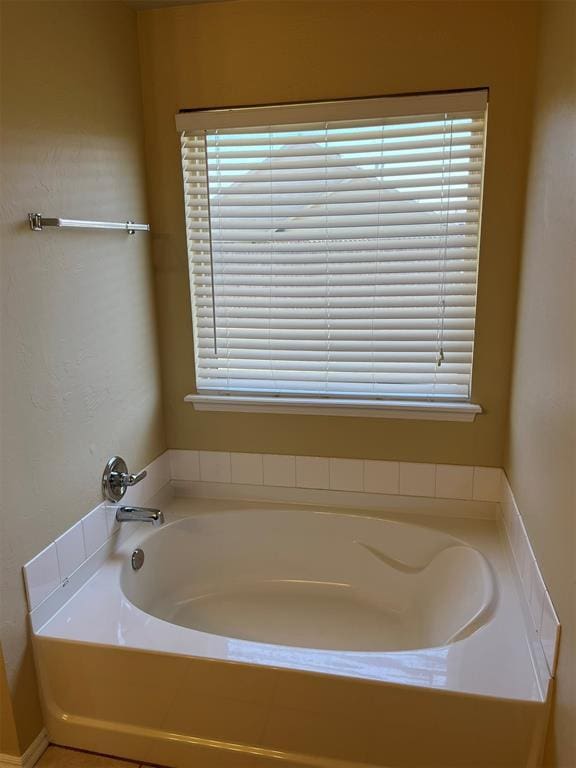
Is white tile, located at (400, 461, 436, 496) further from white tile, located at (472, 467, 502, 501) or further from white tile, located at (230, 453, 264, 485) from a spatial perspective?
white tile, located at (230, 453, 264, 485)

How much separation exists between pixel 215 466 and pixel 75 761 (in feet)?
3.83

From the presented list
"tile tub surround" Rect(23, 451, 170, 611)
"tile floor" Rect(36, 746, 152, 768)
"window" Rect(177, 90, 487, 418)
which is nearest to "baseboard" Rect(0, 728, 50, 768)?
"tile floor" Rect(36, 746, 152, 768)

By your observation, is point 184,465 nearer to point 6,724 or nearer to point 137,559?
point 137,559

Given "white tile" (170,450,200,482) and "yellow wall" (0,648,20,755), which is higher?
"white tile" (170,450,200,482)

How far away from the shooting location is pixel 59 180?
5.65 feet

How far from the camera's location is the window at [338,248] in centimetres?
205

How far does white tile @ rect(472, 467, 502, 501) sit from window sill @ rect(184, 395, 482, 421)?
228mm

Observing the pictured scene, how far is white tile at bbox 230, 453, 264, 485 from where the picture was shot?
2.48m

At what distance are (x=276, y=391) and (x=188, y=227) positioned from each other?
76cm

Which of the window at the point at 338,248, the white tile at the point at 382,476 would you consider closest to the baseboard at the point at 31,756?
the window at the point at 338,248

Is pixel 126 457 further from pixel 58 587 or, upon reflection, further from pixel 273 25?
pixel 273 25

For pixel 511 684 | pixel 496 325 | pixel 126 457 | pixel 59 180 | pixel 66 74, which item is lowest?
pixel 511 684

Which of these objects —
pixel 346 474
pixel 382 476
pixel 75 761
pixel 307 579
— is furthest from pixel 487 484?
pixel 75 761

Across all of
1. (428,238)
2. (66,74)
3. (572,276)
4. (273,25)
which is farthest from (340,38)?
(572,276)
